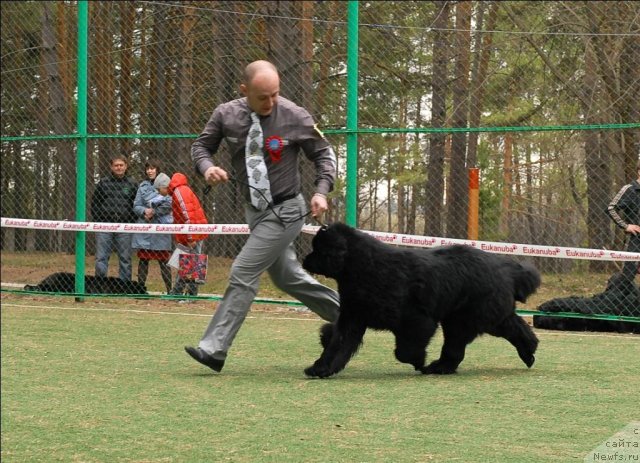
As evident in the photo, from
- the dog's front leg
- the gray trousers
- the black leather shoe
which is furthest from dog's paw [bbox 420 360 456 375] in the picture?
the black leather shoe

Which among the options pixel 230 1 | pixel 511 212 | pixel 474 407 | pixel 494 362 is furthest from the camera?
pixel 511 212

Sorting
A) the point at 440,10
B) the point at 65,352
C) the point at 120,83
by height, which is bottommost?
the point at 65,352

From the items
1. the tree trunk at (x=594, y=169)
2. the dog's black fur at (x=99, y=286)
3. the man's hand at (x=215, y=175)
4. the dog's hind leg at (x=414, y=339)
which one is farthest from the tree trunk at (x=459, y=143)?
the man's hand at (x=215, y=175)

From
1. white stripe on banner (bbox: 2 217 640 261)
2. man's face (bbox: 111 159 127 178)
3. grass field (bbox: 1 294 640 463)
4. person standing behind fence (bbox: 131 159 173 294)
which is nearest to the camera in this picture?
grass field (bbox: 1 294 640 463)

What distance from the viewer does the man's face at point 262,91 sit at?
6.52 meters

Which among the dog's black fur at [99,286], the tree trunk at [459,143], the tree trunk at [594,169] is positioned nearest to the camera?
the dog's black fur at [99,286]

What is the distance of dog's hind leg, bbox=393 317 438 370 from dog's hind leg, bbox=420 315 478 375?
0.13 metres

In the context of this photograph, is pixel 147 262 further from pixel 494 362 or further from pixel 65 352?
pixel 494 362

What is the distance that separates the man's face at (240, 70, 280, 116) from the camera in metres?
6.52

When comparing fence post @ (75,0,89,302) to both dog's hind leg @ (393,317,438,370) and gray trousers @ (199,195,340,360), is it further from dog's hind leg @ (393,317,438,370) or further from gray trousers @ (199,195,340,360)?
dog's hind leg @ (393,317,438,370)

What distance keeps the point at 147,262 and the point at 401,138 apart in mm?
4524

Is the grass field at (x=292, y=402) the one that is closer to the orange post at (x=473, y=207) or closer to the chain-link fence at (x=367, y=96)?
the orange post at (x=473, y=207)

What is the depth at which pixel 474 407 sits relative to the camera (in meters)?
5.58

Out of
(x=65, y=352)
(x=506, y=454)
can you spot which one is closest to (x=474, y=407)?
(x=506, y=454)
